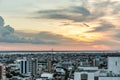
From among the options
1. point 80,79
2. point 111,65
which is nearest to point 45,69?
point 111,65

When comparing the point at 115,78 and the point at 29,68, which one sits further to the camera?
Answer: the point at 29,68

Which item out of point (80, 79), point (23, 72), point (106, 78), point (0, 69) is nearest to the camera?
point (106, 78)

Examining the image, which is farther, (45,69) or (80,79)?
(45,69)

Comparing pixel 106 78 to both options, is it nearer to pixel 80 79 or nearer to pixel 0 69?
pixel 80 79

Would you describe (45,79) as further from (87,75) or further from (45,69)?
(45,69)

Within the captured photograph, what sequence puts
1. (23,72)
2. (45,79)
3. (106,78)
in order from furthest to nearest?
1. (23,72)
2. (45,79)
3. (106,78)

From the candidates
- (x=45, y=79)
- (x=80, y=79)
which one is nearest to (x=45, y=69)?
(x=45, y=79)

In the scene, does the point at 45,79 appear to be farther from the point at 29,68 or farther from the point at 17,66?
the point at 17,66

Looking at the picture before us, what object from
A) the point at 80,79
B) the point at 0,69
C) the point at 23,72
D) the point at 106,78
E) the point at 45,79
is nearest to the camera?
the point at 106,78

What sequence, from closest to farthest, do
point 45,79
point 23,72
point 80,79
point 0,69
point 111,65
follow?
point 80,79
point 0,69
point 111,65
point 45,79
point 23,72
